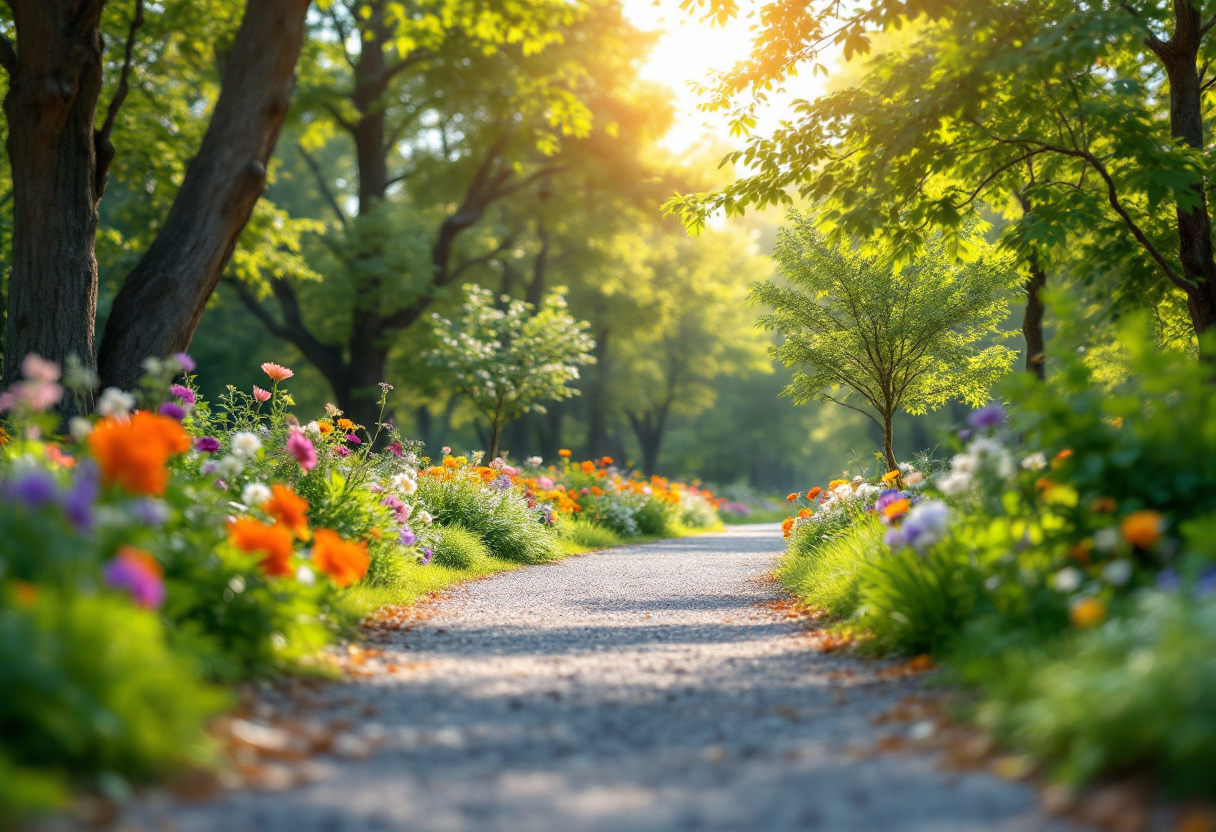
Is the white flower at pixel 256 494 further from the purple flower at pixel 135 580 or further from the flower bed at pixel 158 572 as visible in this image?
the purple flower at pixel 135 580

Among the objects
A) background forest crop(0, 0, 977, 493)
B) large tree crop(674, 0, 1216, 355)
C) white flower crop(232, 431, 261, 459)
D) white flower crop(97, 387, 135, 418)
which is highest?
background forest crop(0, 0, 977, 493)

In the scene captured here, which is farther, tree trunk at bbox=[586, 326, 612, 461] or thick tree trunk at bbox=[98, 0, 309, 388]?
tree trunk at bbox=[586, 326, 612, 461]

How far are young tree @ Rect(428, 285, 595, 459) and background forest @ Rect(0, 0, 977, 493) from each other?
2.90 metres

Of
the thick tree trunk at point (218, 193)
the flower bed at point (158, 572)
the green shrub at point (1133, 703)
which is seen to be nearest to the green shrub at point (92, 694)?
the flower bed at point (158, 572)

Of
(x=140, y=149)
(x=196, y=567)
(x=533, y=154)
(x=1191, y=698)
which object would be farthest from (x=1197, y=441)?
(x=533, y=154)

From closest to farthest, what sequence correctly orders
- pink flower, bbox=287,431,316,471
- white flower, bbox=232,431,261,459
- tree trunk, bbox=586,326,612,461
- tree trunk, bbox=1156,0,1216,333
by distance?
1. white flower, bbox=232,431,261,459
2. pink flower, bbox=287,431,316,471
3. tree trunk, bbox=1156,0,1216,333
4. tree trunk, bbox=586,326,612,461

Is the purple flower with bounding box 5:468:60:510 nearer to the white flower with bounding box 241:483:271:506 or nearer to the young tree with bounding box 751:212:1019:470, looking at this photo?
the white flower with bounding box 241:483:271:506

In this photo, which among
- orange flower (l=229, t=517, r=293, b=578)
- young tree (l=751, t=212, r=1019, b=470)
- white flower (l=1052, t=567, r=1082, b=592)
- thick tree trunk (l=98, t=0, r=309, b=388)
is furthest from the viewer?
young tree (l=751, t=212, r=1019, b=470)

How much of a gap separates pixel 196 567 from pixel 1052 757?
323cm

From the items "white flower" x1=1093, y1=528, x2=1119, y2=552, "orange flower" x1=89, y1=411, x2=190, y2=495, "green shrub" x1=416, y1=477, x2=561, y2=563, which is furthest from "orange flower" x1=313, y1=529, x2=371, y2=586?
"green shrub" x1=416, y1=477, x2=561, y2=563

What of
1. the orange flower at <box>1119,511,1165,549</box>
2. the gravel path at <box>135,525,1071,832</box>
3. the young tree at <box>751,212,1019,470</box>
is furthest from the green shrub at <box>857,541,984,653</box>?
the young tree at <box>751,212,1019,470</box>

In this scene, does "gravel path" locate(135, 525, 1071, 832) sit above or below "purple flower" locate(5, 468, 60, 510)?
below

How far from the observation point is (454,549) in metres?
8.04

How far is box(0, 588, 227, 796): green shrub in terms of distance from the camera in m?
2.14
